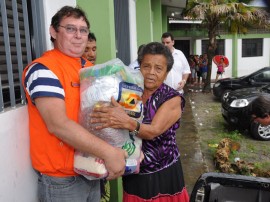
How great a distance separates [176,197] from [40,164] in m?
1.11

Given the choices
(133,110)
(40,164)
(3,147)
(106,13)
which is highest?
(106,13)

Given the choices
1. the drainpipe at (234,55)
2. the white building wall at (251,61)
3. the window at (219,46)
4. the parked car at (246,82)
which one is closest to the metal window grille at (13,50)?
the parked car at (246,82)

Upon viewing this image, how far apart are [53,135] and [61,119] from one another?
19 centimetres

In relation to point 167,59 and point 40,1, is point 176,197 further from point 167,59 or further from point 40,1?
point 40,1

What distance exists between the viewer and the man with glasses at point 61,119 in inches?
61.5

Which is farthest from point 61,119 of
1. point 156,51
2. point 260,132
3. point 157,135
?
point 260,132

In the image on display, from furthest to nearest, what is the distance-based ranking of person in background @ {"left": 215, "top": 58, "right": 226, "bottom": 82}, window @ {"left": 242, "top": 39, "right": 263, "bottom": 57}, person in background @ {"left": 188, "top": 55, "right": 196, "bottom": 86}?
window @ {"left": 242, "top": 39, "right": 263, "bottom": 57}
person in background @ {"left": 188, "top": 55, "right": 196, "bottom": 86}
person in background @ {"left": 215, "top": 58, "right": 226, "bottom": 82}

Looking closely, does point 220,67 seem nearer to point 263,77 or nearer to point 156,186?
point 263,77

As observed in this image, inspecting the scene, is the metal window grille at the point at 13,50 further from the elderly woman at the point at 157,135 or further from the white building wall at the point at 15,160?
the elderly woman at the point at 157,135

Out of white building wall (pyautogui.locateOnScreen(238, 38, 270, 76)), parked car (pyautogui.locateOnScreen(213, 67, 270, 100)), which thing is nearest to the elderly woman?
parked car (pyautogui.locateOnScreen(213, 67, 270, 100))

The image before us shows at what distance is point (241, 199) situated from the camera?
5.62 feet

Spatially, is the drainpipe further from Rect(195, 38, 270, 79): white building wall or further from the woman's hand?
the woman's hand

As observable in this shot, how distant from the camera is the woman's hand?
1.66 m

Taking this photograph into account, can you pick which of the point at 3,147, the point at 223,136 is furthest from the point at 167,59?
the point at 223,136
